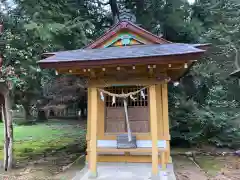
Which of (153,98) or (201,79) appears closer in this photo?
(153,98)

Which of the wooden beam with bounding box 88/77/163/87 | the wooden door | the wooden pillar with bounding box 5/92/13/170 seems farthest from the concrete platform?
the wooden pillar with bounding box 5/92/13/170

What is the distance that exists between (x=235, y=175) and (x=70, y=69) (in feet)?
17.0

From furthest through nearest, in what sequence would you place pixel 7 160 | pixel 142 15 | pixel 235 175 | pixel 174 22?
pixel 142 15, pixel 174 22, pixel 7 160, pixel 235 175

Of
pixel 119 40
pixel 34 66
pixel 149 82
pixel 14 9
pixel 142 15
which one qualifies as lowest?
pixel 149 82

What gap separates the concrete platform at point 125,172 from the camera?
5.46m

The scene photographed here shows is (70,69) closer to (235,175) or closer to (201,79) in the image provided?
(235,175)

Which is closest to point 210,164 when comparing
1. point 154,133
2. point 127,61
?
point 154,133

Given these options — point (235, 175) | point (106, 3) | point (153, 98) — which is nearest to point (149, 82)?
point (153, 98)

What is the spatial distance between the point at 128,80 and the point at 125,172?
2.30 m

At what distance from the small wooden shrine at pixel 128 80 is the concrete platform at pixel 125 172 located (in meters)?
0.21

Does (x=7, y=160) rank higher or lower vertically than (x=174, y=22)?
lower

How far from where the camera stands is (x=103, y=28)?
10.8 metres

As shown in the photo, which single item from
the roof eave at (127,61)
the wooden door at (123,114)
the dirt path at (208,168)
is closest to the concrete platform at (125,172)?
the dirt path at (208,168)

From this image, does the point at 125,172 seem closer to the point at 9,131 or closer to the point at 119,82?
the point at 119,82
